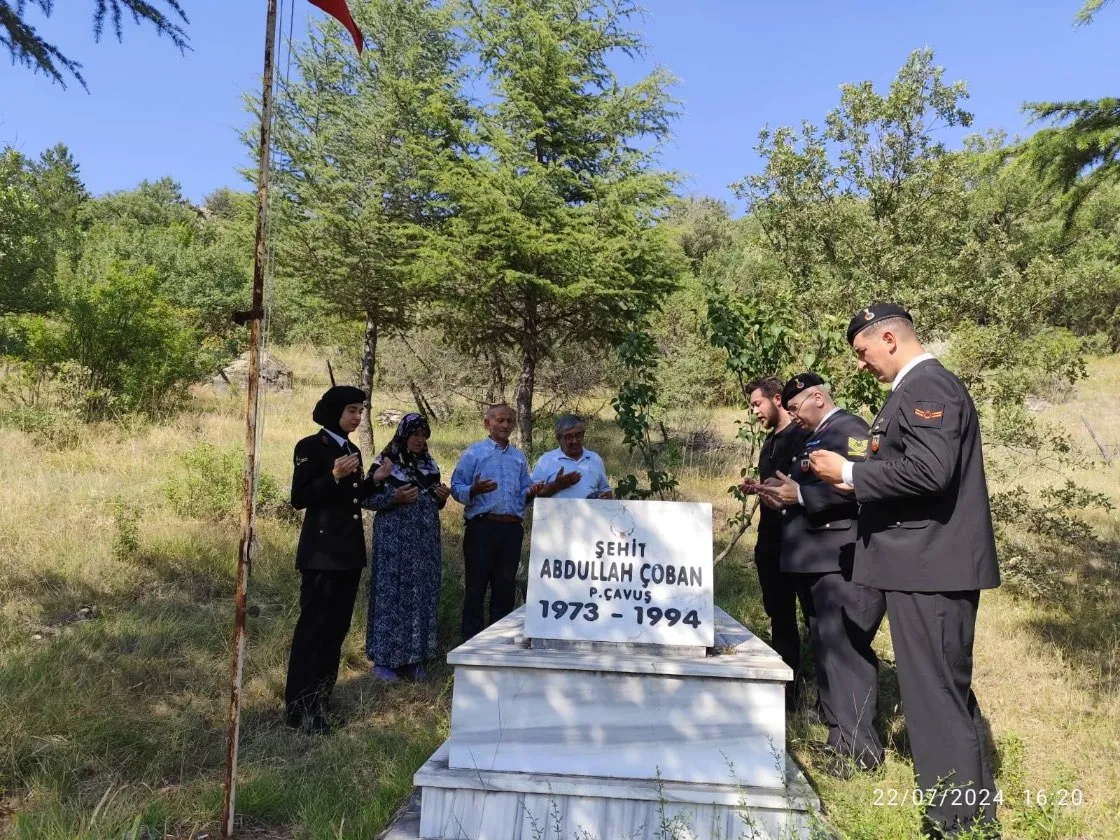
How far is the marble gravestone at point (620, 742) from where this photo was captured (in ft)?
9.20

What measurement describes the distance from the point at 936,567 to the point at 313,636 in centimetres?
337

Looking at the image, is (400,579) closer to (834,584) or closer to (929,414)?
(834,584)

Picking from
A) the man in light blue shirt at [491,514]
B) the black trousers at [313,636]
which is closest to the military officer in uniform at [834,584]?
the man in light blue shirt at [491,514]

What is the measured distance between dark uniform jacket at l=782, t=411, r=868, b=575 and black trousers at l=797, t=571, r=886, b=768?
0.33ft

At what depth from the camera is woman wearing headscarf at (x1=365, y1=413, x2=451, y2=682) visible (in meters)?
5.18

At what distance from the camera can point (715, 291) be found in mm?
6273

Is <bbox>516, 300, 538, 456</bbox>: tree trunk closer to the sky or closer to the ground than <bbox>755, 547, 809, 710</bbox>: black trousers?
closer to the sky

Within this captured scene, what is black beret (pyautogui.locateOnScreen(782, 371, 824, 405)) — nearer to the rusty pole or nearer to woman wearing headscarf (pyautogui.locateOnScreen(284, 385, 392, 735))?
woman wearing headscarf (pyautogui.locateOnScreen(284, 385, 392, 735))

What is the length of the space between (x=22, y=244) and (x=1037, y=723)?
1727 centimetres

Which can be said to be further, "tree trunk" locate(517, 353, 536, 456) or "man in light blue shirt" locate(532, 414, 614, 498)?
"tree trunk" locate(517, 353, 536, 456)

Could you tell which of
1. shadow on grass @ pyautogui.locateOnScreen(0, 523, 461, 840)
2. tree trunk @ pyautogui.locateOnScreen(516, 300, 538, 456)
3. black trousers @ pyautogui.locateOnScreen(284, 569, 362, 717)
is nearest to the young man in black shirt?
shadow on grass @ pyautogui.locateOnScreen(0, 523, 461, 840)

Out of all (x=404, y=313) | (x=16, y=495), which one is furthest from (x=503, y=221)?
(x=16, y=495)

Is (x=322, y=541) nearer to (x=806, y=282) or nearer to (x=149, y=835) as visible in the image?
(x=149, y=835)

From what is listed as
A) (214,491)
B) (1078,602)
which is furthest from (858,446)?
(214,491)
